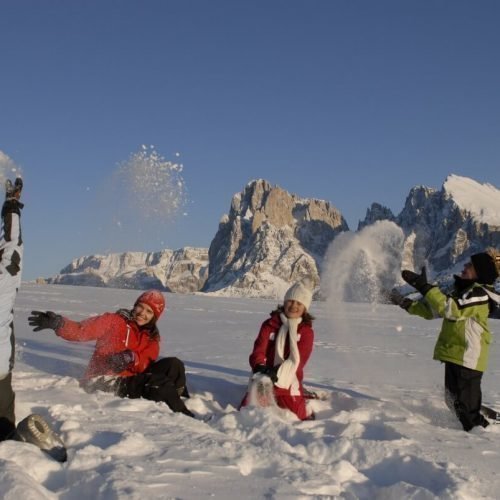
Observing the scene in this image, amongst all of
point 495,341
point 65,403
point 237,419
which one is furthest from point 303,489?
point 495,341

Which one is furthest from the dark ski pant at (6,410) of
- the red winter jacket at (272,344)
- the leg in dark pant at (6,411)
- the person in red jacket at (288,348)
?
the red winter jacket at (272,344)

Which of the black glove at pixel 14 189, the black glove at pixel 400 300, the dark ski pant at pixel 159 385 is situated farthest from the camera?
the black glove at pixel 400 300

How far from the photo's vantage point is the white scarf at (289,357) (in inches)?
207

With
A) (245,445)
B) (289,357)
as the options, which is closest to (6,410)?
(245,445)

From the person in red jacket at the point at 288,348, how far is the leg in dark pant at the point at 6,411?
6.91ft

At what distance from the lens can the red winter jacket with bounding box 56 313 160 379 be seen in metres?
5.06

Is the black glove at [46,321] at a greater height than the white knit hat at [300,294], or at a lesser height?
lesser

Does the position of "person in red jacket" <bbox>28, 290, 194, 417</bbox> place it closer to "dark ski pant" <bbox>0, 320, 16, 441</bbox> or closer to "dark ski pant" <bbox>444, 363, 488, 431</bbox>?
"dark ski pant" <bbox>0, 320, 16, 441</bbox>

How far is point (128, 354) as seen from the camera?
17.0 feet

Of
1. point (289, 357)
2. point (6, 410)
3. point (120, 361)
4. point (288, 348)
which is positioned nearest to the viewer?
point (6, 410)

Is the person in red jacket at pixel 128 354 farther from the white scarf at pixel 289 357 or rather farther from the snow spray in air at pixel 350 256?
the snow spray in air at pixel 350 256

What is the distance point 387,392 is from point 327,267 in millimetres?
2560

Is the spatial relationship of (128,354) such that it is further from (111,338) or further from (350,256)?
(350,256)

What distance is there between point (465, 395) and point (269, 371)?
1.80 metres
